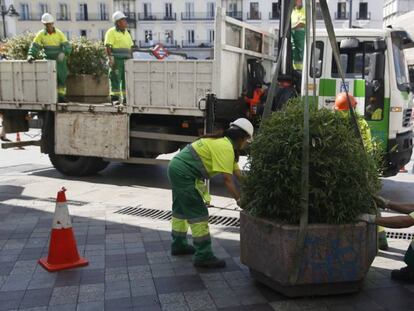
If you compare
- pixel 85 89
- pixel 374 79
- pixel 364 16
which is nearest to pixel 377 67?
pixel 374 79

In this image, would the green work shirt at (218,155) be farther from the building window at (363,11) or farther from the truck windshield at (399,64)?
the building window at (363,11)

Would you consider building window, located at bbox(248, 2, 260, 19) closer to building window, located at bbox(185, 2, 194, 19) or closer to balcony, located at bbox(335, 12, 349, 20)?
building window, located at bbox(185, 2, 194, 19)

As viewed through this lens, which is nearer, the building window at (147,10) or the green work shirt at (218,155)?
the green work shirt at (218,155)

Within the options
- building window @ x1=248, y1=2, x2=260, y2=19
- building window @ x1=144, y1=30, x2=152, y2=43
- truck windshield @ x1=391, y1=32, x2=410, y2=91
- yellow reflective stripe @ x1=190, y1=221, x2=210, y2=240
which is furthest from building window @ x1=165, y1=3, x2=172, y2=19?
yellow reflective stripe @ x1=190, y1=221, x2=210, y2=240

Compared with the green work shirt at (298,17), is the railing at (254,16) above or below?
above

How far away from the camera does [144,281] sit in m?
4.00

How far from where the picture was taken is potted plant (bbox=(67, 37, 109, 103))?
9578mm

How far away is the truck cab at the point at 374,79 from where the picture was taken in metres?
6.80

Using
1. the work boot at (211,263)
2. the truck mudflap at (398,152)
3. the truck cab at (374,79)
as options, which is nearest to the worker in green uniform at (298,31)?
the truck cab at (374,79)

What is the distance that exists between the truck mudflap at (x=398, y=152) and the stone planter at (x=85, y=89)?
550 centimetres

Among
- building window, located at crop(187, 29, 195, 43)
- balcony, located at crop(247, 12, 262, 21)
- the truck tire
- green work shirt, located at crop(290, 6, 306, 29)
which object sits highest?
balcony, located at crop(247, 12, 262, 21)

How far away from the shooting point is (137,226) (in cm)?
570

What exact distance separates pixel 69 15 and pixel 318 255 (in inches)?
2208

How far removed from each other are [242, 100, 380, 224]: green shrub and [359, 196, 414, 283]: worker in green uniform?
0.12 metres
